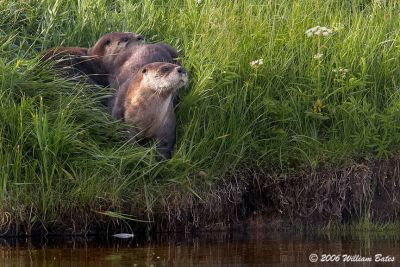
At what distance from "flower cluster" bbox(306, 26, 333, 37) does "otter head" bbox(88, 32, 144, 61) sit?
4.41ft

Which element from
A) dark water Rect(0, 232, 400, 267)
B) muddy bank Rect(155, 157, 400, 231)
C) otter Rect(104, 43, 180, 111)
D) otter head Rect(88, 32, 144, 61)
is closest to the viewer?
dark water Rect(0, 232, 400, 267)

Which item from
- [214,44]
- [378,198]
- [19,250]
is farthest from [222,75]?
[19,250]

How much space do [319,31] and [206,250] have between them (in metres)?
1.93

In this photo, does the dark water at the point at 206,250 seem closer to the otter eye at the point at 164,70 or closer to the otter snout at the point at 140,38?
the otter eye at the point at 164,70

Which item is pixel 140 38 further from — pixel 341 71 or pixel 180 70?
pixel 341 71

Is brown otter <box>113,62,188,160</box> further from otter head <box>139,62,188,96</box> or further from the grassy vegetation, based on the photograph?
the grassy vegetation

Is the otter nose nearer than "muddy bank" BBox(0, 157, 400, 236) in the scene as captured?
No

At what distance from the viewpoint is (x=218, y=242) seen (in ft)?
23.3

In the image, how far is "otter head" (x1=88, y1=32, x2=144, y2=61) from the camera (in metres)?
8.56

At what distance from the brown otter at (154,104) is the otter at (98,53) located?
0.59 m

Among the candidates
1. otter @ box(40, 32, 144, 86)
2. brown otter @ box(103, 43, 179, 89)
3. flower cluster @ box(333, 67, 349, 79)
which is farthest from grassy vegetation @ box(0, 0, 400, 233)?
otter @ box(40, 32, 144, 86)

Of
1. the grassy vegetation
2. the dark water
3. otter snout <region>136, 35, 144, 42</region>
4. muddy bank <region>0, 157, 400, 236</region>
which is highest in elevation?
otter snout <region>136, 35, 144, 42</region>

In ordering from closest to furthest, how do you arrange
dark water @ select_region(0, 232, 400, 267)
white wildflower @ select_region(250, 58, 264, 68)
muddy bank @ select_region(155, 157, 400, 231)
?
dark water @ select_region(0, 232, 400, 267) → muddy bank @ select_region(155, 157, 400, 231) → white wildflower @ select_region(250, 58, 264, 68)

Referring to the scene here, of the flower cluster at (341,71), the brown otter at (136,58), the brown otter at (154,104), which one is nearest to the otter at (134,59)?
the brown otter at (136,58)
